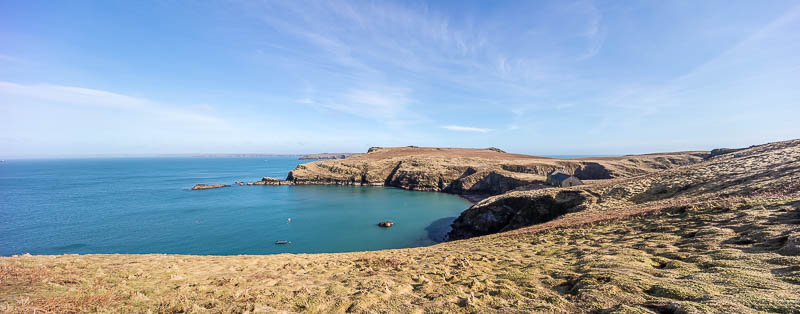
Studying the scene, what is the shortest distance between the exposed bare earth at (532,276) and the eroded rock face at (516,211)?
12.2 m

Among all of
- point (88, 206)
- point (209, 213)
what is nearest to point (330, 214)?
point (209, 213)

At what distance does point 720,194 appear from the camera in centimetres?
1631

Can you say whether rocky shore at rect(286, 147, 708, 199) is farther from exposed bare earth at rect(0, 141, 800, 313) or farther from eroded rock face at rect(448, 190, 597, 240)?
exposed bare earth at rect(0, 141, 800, 313)

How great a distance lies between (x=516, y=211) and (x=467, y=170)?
65.9 m

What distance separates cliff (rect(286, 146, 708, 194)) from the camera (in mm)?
78256

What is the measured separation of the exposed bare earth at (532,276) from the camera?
648cm

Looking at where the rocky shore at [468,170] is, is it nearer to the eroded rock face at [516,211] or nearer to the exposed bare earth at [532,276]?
the eroded rock face at [516,211]

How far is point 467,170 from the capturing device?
99.5 metres

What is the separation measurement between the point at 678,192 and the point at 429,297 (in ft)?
81.0

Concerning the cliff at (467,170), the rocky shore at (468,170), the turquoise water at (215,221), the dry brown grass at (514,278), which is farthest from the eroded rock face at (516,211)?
the cliff at (467,170)

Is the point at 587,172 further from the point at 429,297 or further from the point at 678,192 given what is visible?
the point at 429,297

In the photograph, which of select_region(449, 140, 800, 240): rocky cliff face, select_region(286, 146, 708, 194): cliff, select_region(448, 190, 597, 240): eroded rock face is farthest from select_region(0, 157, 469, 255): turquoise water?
select_region(286, 146, 708, 194): cliff

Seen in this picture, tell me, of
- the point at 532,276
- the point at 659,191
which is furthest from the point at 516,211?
the point at 532,276

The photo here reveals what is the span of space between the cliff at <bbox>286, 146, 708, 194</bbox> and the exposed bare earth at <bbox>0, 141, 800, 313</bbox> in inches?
2500
